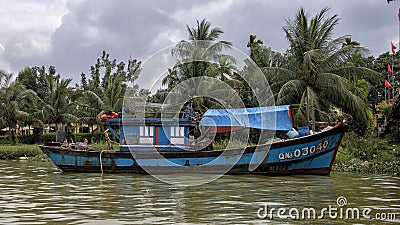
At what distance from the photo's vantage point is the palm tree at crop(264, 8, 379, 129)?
2197cm

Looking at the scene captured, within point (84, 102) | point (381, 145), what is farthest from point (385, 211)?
point (84, 102)

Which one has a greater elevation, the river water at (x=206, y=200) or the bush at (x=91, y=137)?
the bush at (x=91, y=137)

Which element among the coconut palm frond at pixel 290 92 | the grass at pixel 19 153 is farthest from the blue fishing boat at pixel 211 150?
the grass at pixel 19 153

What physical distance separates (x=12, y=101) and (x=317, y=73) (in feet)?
70.4

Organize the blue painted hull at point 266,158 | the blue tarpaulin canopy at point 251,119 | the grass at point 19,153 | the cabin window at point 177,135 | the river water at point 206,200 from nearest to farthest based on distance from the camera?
the river water at point 206,200, the blue painted hull at point 266,158, the blue tarpaulin canopy at point 251,119, the cabin window at point 177,135, the grass at point 19,153

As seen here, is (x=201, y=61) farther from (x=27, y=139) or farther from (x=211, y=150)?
(x=27, y=139)

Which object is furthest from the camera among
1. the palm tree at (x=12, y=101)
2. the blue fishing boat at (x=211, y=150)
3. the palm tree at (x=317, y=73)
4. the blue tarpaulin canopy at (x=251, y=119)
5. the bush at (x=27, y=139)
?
the bush at (x=27, y=139)

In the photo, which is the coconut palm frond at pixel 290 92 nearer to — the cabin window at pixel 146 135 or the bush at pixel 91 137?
the cabin window at pixel 146 135

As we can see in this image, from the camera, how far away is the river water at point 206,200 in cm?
901

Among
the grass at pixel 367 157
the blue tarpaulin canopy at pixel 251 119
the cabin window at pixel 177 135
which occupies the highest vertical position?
the blue tarpaulin canopy at pixel 251 119

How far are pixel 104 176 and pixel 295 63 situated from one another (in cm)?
1075

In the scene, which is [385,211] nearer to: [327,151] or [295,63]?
[327,151]

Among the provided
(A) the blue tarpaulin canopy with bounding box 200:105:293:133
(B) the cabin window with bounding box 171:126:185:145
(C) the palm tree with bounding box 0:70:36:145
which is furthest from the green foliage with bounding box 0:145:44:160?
(A) the blue tarpaulin canopy with bounding box 200:105:293:133

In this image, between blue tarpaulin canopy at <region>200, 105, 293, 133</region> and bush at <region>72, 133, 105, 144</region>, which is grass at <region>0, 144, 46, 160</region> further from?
blue tarpaulin canopy at <region>200, 105, 293, 133</region>
